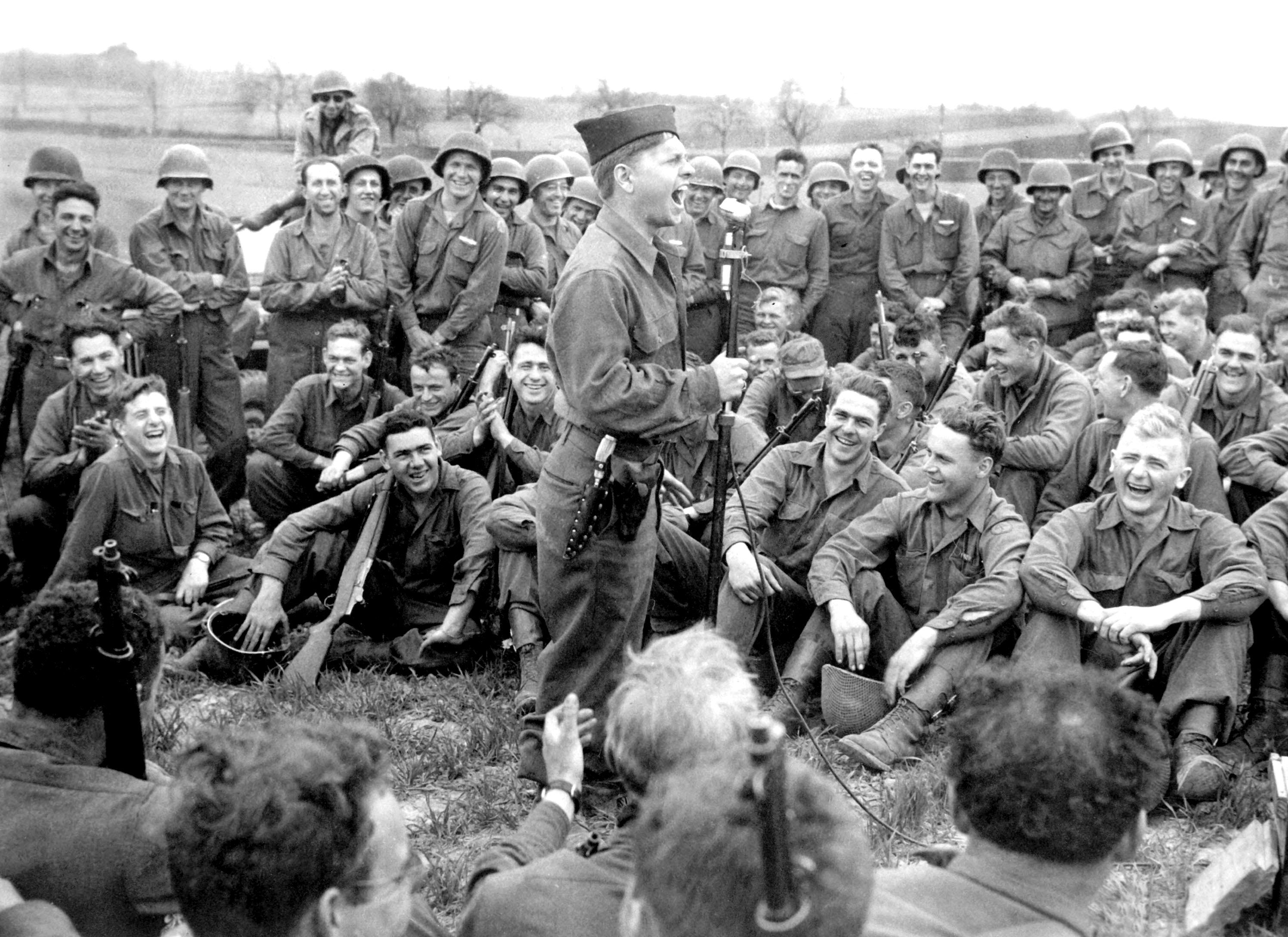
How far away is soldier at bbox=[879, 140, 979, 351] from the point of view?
387 inches

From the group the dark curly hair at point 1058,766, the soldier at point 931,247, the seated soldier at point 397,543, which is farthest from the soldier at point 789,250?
the dark curly hair at point 1058,766

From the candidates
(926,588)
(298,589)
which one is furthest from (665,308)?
(298,589)

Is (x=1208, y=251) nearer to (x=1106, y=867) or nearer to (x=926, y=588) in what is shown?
(x=926, y=588)

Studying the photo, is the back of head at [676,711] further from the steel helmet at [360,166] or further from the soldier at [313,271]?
the steel helmet at [360,166]

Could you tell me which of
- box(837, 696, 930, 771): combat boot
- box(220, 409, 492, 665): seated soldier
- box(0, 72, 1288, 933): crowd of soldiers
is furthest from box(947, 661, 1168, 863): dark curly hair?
box(220, 409, 492, 665): seated soldier

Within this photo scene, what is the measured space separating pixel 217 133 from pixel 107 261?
15.3 feet

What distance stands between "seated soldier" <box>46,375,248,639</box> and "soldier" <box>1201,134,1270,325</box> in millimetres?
6968

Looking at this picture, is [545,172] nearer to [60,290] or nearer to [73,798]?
[60,290]

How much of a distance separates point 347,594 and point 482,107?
804cm

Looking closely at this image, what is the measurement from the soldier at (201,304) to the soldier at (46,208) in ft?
0.76

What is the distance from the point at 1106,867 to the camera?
2.19m

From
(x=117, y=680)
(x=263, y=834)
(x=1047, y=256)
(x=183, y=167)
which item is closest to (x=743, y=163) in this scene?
(x=1047, y=256)

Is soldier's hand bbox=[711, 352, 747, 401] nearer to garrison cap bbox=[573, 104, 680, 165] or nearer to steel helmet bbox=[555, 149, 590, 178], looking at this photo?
garrison cap bbox=[573, 104, 680, 165]

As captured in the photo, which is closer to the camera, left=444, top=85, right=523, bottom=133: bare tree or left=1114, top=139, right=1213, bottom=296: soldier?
left=1114, top=139, right=1213, bottom=296: soldier
